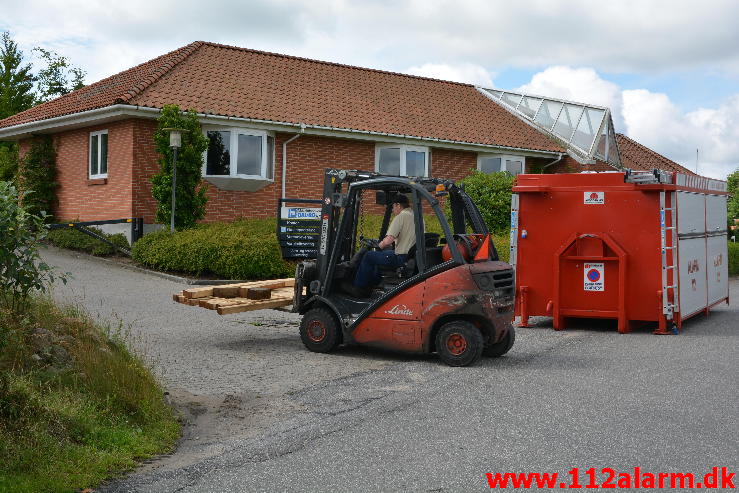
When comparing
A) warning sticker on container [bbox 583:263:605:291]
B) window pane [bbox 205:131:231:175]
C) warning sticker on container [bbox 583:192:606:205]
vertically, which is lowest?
warning sticker on container [bbox 583:263:605:291]

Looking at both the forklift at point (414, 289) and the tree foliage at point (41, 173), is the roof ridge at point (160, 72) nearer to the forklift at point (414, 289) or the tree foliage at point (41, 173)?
the tree foliage at point (41, 173)

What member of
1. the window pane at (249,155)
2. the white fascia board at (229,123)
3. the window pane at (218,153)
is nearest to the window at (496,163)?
the white fascia board at (229,123)

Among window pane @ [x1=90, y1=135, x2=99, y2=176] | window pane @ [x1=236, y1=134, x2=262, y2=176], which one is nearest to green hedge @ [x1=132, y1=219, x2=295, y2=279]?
window pane @ [x1=236, y1=134, x2=262, y2=176]

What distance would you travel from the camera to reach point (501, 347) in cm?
1023

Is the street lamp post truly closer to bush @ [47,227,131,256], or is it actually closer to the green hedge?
the green hedge

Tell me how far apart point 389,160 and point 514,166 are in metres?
5.27

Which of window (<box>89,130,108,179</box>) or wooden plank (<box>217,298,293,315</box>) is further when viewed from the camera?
window (<box>89,130,108,179</box>)

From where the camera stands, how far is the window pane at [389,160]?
26.7 metres

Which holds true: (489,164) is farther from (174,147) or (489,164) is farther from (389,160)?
(174,147)

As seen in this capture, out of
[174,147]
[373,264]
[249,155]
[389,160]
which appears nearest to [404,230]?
[373,264]

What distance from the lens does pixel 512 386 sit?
27.3 feet

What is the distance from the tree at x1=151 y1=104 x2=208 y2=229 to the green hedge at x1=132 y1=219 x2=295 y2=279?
1511 millimetres

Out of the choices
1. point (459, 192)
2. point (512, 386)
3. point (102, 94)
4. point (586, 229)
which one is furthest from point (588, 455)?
point (102, 94)

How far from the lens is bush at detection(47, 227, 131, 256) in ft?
70.3
